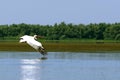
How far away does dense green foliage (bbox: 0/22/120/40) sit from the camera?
100m

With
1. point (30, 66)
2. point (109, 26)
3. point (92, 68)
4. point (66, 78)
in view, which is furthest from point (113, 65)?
point (109, 26)

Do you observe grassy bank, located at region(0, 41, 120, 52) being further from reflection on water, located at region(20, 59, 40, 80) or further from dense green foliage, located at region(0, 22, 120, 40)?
dense green foliage, located at region(0, 22, 120, 40)

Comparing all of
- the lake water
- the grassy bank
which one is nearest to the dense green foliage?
the grassy bank

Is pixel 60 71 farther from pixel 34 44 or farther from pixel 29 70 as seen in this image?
pixel 34 44

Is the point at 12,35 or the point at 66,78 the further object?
the point at 12,35

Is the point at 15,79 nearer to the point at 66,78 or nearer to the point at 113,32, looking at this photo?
the point at 66,78

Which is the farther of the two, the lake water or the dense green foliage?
the dense green foliage

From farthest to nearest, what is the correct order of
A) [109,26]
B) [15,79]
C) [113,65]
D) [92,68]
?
[109,26] → [113,65] → [92,68] → [15,79]

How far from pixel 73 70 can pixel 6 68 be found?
3.28 m

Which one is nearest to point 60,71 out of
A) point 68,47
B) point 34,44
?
point 34,44

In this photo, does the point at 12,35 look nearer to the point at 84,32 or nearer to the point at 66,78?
the point at 84,32

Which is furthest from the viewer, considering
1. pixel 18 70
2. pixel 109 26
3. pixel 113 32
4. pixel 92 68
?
pixel 109 26

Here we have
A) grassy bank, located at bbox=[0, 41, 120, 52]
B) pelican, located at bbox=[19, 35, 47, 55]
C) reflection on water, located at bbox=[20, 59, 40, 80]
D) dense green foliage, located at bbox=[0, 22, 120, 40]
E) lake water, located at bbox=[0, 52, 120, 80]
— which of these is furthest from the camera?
dense green foliage, located at bbox=[0, 22, 120, 40]

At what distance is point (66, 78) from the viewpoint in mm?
25422
